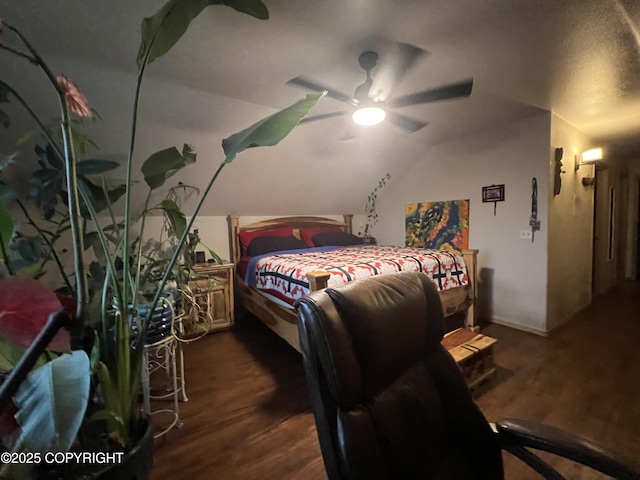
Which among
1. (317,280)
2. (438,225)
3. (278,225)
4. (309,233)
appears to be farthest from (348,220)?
(317,280)

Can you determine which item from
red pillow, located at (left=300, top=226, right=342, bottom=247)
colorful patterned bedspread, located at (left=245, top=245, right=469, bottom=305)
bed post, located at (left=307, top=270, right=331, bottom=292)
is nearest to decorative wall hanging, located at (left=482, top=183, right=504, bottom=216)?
colorful patterned bedspread, located at (left=245, top=245, right=469, bottom=305)

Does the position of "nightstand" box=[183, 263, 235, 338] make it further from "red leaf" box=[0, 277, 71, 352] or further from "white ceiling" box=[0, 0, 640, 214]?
"red leaf" box=[0, 277, 71, 352]

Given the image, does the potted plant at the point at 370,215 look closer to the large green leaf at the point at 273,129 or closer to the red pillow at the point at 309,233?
the red pillow at the point at 309,233

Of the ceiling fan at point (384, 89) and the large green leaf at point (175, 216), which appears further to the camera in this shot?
the ceiling fan at point (384, 89)

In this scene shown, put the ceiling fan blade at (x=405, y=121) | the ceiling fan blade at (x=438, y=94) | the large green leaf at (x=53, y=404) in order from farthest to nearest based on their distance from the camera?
the ceiling fan blade at (x=405, y=121)
the ceiling fan blade at (x=438, y=94)
the large green leaf at (x=53, y=404)

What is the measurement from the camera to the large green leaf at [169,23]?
2.68ft

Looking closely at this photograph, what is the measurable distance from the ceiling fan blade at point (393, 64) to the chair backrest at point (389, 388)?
143cm

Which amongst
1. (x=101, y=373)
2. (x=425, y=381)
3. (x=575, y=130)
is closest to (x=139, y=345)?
(x=101, y=373)

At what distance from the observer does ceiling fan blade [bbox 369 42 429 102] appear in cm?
175

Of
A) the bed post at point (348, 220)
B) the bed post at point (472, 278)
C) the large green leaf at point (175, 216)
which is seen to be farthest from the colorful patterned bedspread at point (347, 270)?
the bed post at point (348, 220)

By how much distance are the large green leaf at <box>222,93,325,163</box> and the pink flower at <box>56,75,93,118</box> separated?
0.44 m

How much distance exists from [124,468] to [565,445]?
1231 millimetres

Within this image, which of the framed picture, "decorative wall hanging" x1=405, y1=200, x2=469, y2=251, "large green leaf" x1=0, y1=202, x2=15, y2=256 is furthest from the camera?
"decorative wall hanging" x1=405, y1=200, x2=469, y2=251

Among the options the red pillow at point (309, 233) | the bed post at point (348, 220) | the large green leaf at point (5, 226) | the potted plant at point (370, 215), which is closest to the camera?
the large green leaf at point (5, 226)
